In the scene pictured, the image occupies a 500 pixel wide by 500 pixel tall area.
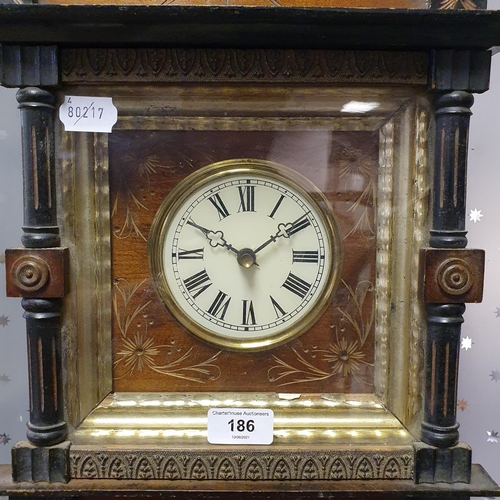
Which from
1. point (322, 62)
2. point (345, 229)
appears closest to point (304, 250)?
point (345, 229)

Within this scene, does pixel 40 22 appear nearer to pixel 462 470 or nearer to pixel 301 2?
pixel 301 2

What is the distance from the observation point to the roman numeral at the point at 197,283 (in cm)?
110

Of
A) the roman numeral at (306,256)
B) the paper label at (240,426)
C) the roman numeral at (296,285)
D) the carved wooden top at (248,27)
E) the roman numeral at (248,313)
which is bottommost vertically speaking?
the paper label at (240,426)

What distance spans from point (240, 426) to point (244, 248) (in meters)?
0.39

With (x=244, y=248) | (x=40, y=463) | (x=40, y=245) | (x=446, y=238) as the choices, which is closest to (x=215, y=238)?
(x=244, y=248)

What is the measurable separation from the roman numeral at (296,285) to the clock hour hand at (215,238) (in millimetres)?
134

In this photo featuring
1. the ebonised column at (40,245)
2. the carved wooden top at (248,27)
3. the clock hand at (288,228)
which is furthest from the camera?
the clock hand at (288,228)

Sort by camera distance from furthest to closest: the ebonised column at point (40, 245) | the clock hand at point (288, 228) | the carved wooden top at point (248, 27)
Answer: the clock hand at point (288, 228)
the ebonised column at point (40, 245)
the carved wooden top at point (248, 27)

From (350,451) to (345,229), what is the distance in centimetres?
48

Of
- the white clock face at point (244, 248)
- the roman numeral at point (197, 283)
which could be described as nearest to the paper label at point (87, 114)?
the white clock face at point (244, 248)

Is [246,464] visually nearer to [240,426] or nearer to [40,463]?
[240,426]

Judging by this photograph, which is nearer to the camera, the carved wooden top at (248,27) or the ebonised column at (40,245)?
the carved wooden top at (248,27)

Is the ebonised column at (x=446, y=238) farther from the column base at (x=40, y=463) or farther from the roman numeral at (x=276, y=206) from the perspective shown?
the column base at (x=40, y=463)

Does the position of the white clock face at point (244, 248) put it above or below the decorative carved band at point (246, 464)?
above
